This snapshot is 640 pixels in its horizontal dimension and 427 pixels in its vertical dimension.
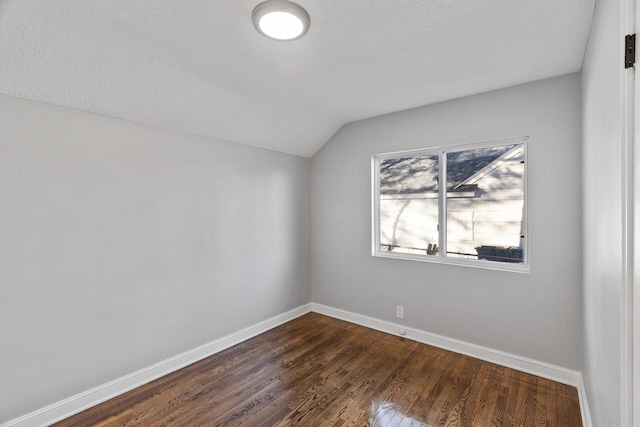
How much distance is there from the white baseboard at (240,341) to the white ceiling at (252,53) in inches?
81.5

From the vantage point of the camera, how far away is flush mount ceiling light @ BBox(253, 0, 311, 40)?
1.48m

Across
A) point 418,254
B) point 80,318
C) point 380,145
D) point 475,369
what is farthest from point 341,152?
point 80,318

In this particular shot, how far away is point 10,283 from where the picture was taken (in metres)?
1.83

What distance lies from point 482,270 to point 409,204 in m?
1.00

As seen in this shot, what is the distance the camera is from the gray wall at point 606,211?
1036 mm

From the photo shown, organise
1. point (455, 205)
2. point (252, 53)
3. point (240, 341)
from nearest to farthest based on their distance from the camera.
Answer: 1. point (252, 53)
2. point (455, 205)
3. point (240, 341)

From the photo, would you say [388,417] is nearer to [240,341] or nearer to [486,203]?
[240,341]

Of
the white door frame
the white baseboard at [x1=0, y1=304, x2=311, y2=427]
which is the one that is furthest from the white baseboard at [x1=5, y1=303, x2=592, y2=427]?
the white door frame

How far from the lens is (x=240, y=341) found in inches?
123

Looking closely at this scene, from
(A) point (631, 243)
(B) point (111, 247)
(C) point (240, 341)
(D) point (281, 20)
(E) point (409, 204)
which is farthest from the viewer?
(E) point (409, 204)

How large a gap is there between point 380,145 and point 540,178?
1558 millimetres

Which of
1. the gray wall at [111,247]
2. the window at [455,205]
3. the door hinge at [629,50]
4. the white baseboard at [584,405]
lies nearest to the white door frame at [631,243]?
the door hinge at [629,50]

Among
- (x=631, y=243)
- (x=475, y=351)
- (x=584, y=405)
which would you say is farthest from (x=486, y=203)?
(x=631, y=243)

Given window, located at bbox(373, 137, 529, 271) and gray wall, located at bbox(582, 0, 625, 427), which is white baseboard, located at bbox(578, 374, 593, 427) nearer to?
gray wall, located at bbox(582, 0, 625, 427)
